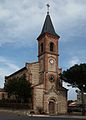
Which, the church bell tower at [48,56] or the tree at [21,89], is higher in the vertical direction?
the church bell tower at [48,56]

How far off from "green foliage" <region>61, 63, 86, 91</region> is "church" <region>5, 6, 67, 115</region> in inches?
83.4

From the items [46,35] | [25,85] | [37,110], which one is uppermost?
[46,35]

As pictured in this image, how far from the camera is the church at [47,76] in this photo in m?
61.0

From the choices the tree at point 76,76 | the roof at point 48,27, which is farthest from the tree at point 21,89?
the roof at point 48,27

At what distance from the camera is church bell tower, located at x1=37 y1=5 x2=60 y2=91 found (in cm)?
6255

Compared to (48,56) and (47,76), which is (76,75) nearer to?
(47,76)

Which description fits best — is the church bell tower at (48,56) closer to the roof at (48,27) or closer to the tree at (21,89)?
the roof at (48,27)

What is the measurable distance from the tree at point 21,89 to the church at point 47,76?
4.38ft

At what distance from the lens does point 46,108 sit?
6081 cm

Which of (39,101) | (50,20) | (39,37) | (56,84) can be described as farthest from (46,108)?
(50,20)

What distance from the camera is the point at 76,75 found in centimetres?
6262

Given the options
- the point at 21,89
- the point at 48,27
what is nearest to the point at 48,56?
the point at 48,27

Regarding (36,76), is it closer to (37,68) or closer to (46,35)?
(37,68)

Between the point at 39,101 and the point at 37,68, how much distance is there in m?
8.01
